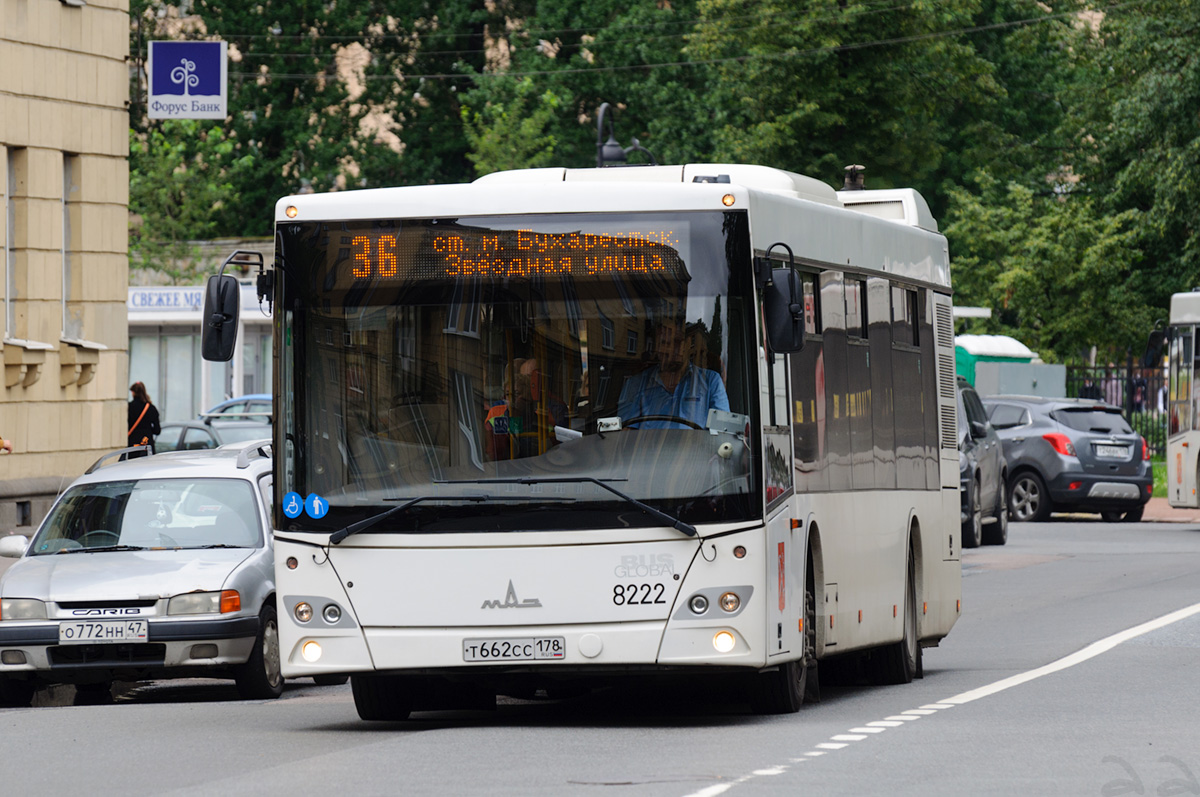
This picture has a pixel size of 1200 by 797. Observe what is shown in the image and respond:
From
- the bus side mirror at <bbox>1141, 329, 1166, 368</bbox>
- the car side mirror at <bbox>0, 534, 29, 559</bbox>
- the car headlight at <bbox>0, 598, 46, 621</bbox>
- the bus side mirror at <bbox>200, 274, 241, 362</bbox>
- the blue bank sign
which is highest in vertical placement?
the blue bank sign

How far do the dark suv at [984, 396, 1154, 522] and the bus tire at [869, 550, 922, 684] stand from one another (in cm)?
1823

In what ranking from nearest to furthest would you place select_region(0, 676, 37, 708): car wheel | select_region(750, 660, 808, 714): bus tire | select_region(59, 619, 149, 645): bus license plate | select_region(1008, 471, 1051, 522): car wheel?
select_region(750, 660, 808, 714): bus tire, select_region(59, 619, 149, 645): bus license plate, select_region(0, 676, 37, 708): car wheel, select_region(1008, 471, 1051, 522): car wheel

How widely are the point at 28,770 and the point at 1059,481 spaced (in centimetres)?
2354

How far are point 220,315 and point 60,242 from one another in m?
15.5

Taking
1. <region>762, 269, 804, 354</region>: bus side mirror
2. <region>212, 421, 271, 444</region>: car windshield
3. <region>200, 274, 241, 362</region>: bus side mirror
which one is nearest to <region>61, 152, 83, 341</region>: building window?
<region>212, 421, 271, 444</region>: car windshield

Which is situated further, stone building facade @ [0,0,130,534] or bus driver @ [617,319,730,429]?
stone building facade @ [0,0,130,534]

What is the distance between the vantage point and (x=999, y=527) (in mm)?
27859

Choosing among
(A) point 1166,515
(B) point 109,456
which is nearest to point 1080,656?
(B) point 109,456

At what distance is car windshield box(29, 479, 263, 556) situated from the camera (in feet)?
46.6

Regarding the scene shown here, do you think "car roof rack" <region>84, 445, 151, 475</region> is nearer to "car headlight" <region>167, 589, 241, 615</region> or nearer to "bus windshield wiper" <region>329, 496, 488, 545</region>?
"car headlight" <region>167, 589, 241, 615</region>

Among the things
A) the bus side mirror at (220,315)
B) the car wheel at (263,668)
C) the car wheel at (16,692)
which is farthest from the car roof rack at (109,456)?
the bus side mirror at (220,315)

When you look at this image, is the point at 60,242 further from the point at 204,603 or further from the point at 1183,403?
the point at 1183,403

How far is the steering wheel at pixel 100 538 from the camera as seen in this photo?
14203 millimetres

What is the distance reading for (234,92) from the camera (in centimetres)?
6500
